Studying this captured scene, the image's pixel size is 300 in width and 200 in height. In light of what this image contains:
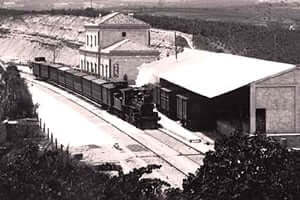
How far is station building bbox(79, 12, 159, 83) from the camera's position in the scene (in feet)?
193

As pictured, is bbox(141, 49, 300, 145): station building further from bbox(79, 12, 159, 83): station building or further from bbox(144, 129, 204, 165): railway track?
bbox(79, 12, 159, 83): station building

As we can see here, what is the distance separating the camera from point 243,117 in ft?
112

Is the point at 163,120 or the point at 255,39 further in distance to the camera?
the point at 255,39

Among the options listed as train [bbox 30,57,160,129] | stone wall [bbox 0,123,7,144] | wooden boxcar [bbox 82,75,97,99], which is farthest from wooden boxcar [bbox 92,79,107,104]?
stone wall [bbox 0,123,7,144]

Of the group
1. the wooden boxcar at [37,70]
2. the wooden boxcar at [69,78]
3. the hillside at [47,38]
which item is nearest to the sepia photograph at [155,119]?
the wooden boxcar at [37,70]

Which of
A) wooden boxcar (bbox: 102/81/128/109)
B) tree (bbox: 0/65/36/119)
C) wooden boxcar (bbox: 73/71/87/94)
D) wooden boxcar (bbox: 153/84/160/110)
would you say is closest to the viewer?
tree (bbox: 0/65/36/119)

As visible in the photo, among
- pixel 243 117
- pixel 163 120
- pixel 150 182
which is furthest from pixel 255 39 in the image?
pixel 150 182

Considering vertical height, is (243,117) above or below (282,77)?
below

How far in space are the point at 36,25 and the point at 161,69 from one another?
70.2 metres

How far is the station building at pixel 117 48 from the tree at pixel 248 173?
140 feet

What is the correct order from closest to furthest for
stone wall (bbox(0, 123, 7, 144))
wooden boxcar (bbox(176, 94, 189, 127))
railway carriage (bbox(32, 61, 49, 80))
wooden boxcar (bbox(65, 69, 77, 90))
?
stone wall (bbox(0, 123, 7, 144)) → wooden boxcar (bbox(176, 94, 189, 127)) → wooden boxcar (bbox(65, 69, 77, 90)) → railway carriage (bbox(32, 61, 49, 80))

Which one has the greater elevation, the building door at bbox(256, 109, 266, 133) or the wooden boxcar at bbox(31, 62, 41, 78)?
the building door at bbox(256, 109, 266, 133)

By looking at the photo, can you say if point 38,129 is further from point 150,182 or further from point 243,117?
point 150,182

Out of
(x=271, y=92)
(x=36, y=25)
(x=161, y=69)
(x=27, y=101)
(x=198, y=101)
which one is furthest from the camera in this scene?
(x=36, y=25)
